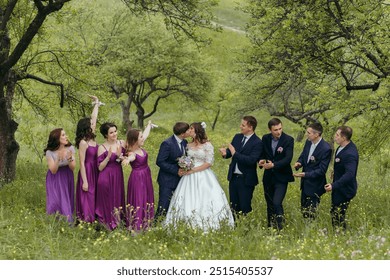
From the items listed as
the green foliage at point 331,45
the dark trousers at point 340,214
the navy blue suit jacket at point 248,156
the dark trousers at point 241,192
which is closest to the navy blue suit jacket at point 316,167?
the dark trousers at point 340,214

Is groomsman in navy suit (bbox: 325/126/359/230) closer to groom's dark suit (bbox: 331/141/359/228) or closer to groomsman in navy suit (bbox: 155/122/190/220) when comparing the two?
groom's dark suit (bbox: 331/141/359/228)

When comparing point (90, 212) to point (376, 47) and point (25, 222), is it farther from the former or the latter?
point (376, 47)

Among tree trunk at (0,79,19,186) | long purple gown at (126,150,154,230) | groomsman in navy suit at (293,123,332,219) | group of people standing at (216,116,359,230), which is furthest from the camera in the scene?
tree trunk at (0,79,19,186)

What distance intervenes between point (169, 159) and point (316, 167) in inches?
117

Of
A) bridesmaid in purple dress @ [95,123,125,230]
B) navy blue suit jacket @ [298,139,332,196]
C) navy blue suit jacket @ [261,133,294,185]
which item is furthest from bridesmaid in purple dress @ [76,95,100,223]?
navy blue suit jacket @ [298,139,332,196]

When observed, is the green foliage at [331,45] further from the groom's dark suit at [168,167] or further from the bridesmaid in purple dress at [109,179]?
the bridesmaid in purple dress at [109,179]

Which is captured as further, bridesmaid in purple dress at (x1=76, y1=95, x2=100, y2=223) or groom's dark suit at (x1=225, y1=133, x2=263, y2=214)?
groom's dark suit at (x1=225, y1=133, x2=263, y2=214)

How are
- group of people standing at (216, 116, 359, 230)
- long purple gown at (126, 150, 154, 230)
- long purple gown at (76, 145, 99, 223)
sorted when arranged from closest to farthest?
group of people standing at (216, 116, 359, 230) → long purple gown at (126, 150, 154, 230) → long purple gown at (76, 145, 99, 223)

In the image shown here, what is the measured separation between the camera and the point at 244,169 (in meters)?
10.4

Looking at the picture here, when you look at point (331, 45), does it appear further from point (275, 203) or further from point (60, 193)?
point (60, 193)

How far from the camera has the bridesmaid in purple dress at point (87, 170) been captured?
33.0ft

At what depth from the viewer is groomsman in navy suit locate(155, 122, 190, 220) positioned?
10102 millimetres

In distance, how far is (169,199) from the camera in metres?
10.4

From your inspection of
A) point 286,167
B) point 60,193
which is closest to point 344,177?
point 286,167
